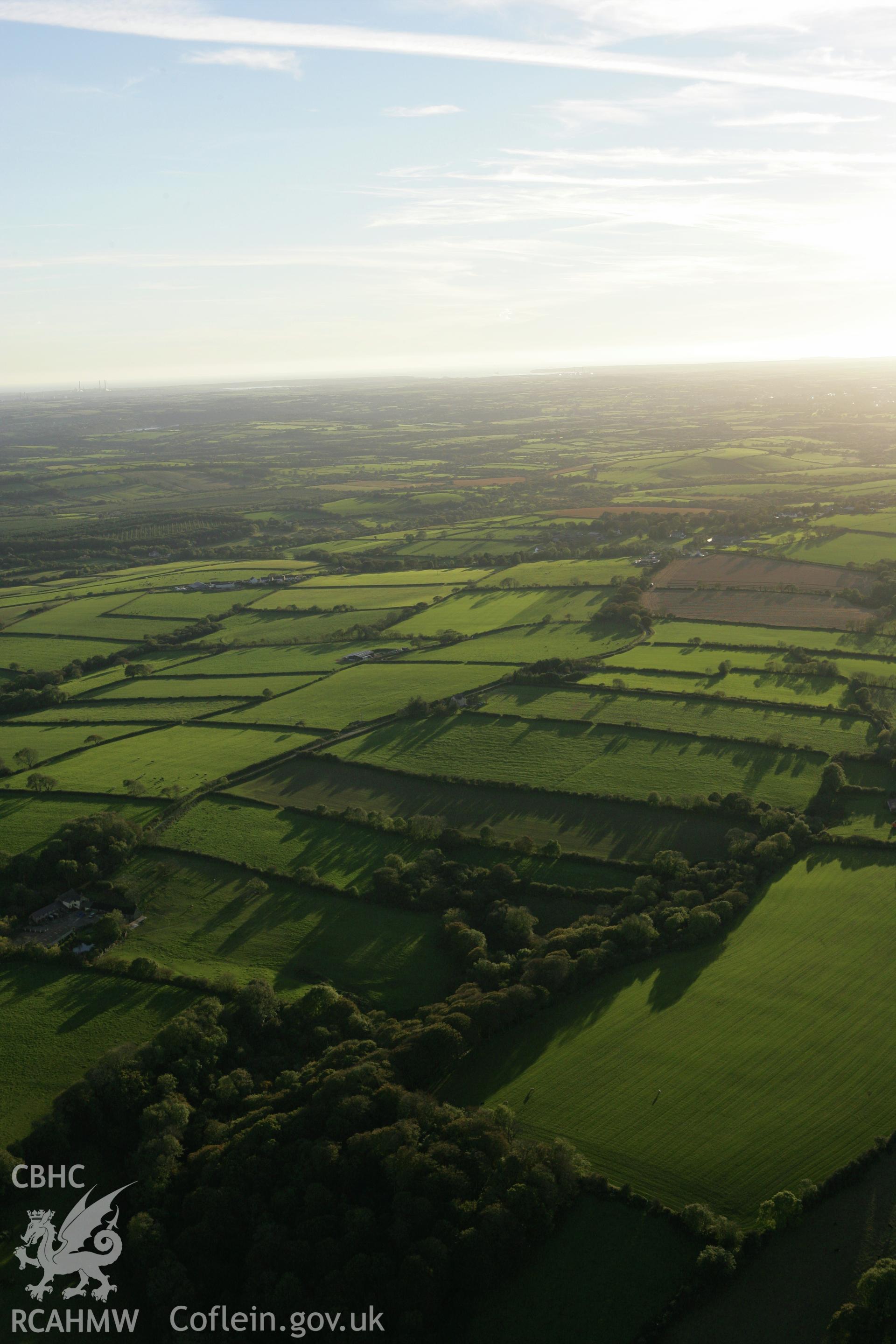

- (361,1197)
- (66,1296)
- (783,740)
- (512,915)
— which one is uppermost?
(783,740)

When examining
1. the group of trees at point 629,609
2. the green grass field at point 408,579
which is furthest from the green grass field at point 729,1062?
the green grass field at point 408,579

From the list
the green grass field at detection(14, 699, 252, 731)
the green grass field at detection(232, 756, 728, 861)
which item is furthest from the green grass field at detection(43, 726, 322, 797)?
the green grass field at detection(232, 756, 728, 861)

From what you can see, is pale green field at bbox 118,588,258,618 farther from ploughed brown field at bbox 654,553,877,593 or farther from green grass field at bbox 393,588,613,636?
ploughed brown field at bbox 654,553,877,593

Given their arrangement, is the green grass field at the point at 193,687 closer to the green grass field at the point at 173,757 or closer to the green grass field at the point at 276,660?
the green grass field at the point at 276,660

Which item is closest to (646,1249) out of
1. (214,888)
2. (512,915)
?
(512,915)

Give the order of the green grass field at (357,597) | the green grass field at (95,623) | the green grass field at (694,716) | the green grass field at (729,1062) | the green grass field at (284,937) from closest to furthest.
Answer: the green grass field at (729,1062) → the green grass field at (284,937) → the green grass field at (694,716) → the green grass field at (95,623) → the green grass field at (357,597)

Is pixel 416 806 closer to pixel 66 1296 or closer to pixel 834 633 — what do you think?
pixel 66 1296

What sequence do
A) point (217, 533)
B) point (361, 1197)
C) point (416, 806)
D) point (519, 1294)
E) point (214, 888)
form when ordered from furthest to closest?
point (217, 533) < point (416, 806) < point (214, 888) < point (361, 1197) < point (519, 1294)
